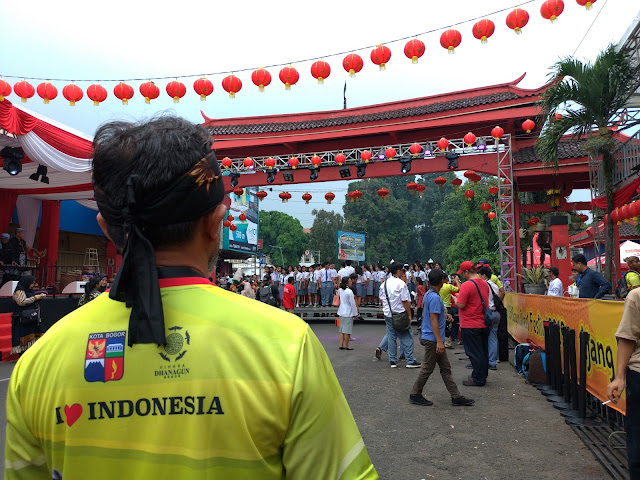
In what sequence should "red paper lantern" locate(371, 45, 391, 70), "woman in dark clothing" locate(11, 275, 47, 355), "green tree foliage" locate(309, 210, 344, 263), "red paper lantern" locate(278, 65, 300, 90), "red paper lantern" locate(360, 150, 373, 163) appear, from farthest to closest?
"green tree foliage" locate(309, 210, 344, 263) → "red paper lantern" locate(360, 150, 373, 163) → "red paper lantern" locate(278, 65, 300, 90) → "red paper lantern" locate(371, 45, 391, 70) → "woman in dark clothing" locate(11, 275, 47, 355)

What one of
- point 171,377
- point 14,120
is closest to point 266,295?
point 14,120

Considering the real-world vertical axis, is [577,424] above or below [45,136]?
below

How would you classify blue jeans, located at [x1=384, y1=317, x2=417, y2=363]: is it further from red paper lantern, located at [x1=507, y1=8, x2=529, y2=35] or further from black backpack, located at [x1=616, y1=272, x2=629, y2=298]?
black backpack, located at [x1=616, y1=272, x2=629, y2=298]

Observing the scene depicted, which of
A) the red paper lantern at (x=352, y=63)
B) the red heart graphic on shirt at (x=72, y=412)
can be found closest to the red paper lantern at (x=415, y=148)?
the red paper lantern at (x=352, y=63)

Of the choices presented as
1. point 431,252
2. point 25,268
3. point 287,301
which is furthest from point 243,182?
point 431,252

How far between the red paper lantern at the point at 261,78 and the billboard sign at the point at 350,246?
19802 mm

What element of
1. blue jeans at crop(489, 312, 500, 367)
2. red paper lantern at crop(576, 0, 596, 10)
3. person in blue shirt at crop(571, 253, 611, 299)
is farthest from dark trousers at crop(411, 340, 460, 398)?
red paper lantern at crop(576, 0, 596, 10)

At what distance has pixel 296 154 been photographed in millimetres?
19156

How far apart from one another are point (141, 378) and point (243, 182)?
19.2 meters

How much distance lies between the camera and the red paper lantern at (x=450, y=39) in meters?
10.0

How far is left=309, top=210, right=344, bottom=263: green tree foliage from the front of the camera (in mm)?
52062

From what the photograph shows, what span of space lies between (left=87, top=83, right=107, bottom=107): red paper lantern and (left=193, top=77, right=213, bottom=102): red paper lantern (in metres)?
2.25

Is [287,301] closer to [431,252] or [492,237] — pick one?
[492,237]

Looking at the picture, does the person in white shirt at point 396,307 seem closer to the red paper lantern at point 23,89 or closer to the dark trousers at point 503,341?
the dark trousers at point 503,341
